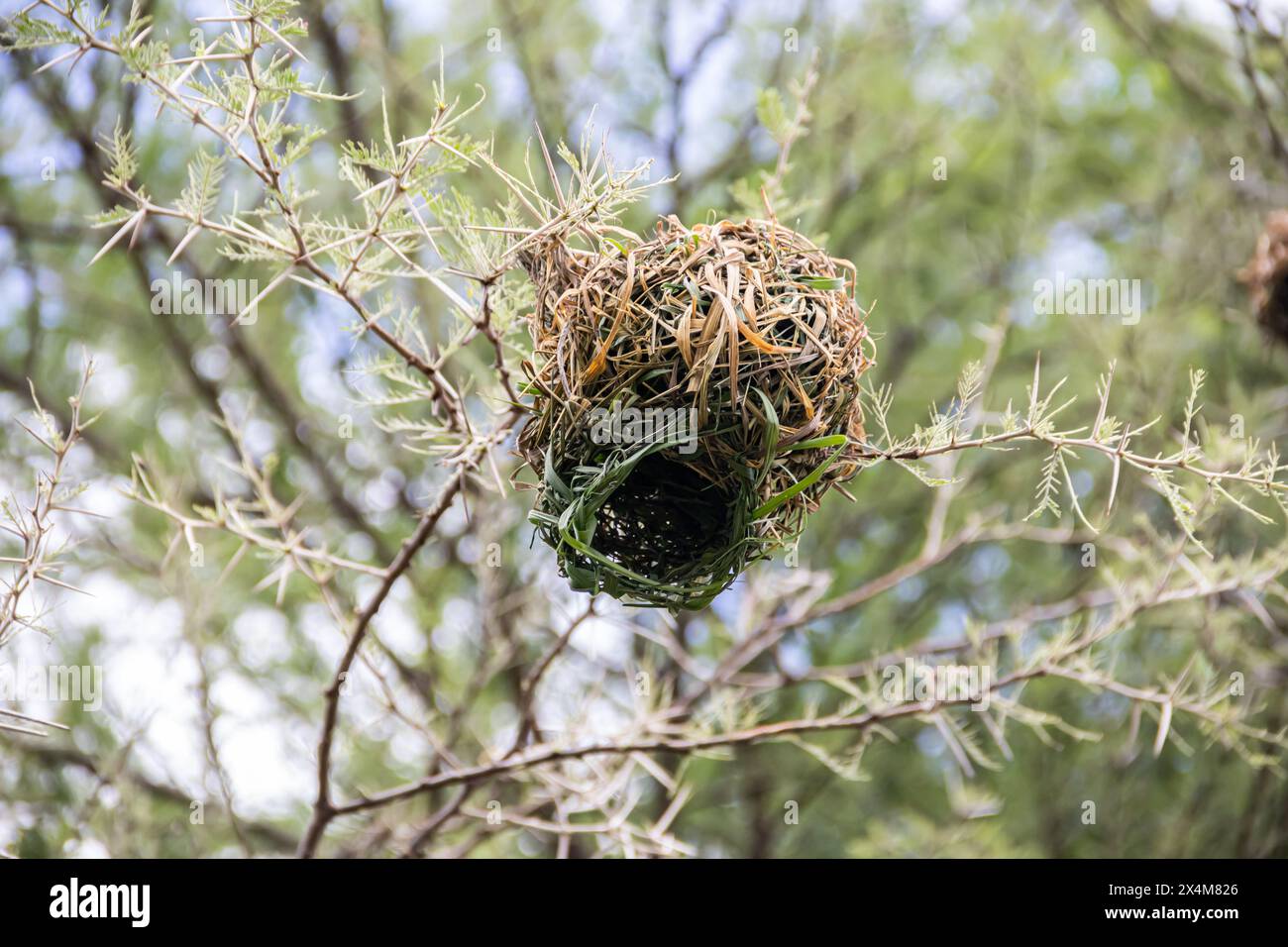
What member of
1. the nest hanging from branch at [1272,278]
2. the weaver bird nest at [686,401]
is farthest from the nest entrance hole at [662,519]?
the nest hanging from branch at [1272,278]

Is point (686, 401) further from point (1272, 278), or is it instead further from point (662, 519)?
point (1272, 278)

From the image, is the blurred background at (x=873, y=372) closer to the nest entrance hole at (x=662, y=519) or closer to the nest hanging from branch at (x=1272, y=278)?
the nest hanging from branch at (x=1272, y=278)

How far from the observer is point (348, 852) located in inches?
167

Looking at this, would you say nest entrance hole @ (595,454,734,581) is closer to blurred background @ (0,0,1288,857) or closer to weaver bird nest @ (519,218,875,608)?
weaver bird nest @ (519,218,875,608)

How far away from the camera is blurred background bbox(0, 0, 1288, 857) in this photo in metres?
5.29

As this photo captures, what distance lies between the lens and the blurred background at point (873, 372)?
5.29 metres

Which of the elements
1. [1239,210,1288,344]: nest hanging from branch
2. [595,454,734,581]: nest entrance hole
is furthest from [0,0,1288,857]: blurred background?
[595,454,734,581]: nest entrance hole

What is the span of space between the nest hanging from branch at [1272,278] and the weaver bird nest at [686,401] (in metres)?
1.89

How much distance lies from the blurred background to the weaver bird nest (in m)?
2.80

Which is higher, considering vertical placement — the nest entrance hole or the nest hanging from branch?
the nest hanging from branch
